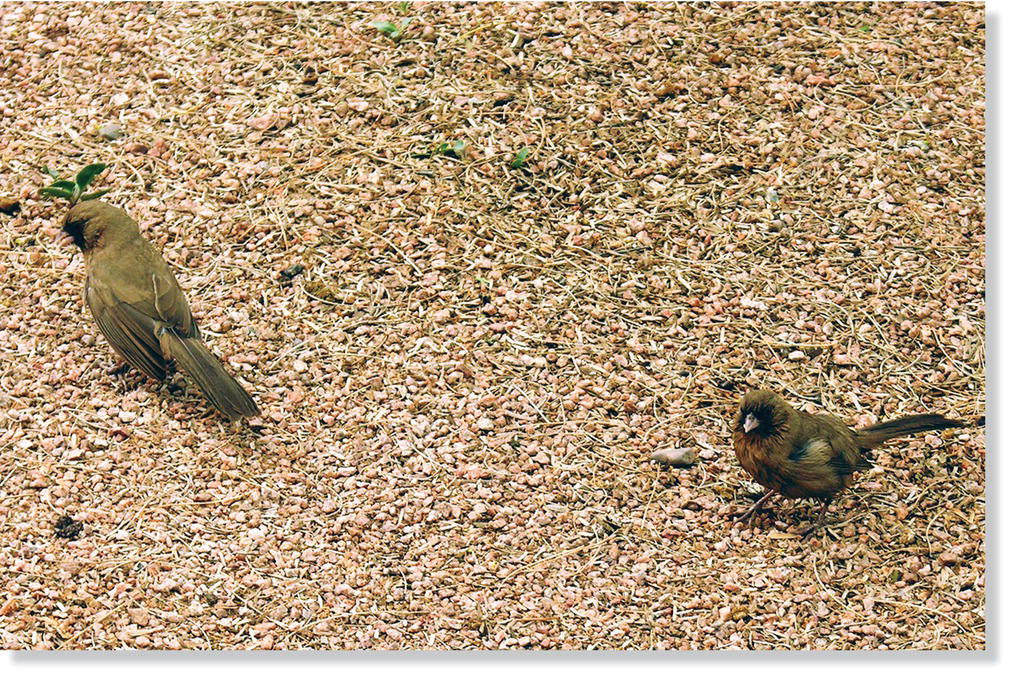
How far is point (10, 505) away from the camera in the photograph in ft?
17.3

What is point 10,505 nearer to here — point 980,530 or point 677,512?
point 677,512

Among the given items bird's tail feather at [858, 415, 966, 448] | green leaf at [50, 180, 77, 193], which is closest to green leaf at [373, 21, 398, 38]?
green leaf at [50, 180, 77, 193]

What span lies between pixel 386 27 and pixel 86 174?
1630mm

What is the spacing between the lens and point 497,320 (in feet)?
19.1

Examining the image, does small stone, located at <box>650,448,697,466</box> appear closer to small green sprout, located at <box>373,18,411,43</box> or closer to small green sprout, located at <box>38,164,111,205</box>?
small green sprout, located at <box>373,18,411,43</box>

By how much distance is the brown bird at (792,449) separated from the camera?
16.5 ft

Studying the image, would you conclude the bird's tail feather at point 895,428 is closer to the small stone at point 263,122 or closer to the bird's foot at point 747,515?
the bird's foot at point 747,515

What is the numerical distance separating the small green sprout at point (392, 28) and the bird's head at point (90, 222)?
65.3 inches

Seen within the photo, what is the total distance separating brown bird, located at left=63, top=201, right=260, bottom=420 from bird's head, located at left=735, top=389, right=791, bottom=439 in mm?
1940

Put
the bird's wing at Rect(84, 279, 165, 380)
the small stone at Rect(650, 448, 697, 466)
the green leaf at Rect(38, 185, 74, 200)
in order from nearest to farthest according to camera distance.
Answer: the small stone at Rect(650, 448, 697, 466) → the bird's wing at Rect(84, 279, 165, 380) → the green leaf at Rect(38, 185, 74, 200)

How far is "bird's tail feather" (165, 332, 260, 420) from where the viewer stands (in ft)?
17.7

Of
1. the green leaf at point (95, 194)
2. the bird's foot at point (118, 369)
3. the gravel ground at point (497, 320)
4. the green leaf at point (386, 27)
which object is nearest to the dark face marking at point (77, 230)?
the gravel ground at point (497, 320)

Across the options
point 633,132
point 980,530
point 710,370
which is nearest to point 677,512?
point 710,370

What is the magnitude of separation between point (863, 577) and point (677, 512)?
28.7 inches
